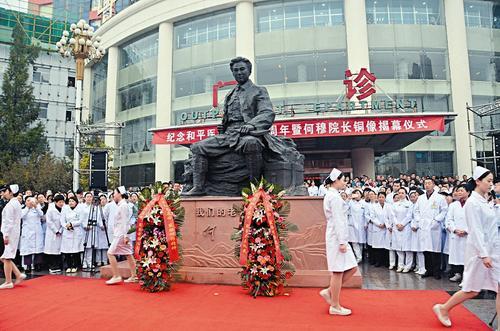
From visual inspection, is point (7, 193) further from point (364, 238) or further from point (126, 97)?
point (126, 97)

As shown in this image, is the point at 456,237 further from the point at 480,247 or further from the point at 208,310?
the point at 208,310

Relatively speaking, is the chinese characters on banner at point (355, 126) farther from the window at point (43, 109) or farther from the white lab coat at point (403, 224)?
the window at point (43, 109)

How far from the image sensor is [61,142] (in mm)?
30281

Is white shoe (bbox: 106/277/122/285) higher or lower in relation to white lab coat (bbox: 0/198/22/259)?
lower

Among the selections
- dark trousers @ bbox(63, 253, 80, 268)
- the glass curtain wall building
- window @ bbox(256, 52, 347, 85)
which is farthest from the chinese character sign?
dark trousers @ bbox(63, 253, 80, 268)

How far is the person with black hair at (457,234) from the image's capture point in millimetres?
5988

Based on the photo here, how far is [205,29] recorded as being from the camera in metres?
21.6

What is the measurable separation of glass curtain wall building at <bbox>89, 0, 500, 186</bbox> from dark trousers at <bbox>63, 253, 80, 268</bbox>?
10.3 meters

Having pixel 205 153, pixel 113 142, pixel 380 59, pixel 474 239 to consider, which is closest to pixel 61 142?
pixel 113 142

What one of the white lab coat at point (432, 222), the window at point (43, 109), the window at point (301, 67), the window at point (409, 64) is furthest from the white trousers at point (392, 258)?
the window at point (43, 109)

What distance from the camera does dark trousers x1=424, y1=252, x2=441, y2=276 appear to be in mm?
6656

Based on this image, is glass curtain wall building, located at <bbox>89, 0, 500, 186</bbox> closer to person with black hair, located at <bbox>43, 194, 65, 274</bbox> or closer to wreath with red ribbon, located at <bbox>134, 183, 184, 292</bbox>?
person with black hair, located at <bbox>43, 194, 65, 274</bbox>

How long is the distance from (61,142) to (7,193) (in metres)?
27.0

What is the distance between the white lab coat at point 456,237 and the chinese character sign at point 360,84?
11.5 meters
